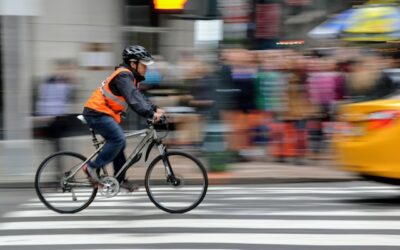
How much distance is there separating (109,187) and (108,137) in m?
0.52

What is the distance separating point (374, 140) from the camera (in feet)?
28.0

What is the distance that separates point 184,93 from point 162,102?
1.51 ft

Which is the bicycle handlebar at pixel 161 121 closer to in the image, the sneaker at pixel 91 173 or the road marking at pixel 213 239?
the sneaker at pixel 91 173

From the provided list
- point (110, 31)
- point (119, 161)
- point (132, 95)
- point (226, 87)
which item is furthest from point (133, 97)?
point (110, 31)

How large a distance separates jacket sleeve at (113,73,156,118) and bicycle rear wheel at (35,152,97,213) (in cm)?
85

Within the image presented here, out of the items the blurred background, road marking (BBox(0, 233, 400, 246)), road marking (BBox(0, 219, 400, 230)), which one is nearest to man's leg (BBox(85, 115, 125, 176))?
road marking (BBox(0, 219, 400, 230))

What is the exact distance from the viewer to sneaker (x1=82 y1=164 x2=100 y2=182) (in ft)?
27.2

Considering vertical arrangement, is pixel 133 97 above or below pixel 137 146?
above

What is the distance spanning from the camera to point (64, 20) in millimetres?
16266

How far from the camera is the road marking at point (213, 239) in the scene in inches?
267

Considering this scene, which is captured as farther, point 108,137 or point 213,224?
point 108,137

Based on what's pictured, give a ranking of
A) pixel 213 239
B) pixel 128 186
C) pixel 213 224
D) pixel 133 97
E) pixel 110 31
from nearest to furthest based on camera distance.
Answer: pixel 213 239
pixel 213 224
pixel 133 97
pixel 128 186
pixel 110 31

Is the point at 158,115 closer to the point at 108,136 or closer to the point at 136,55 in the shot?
the point at 108,136

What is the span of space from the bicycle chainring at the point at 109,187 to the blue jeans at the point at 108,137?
3.0 inches
